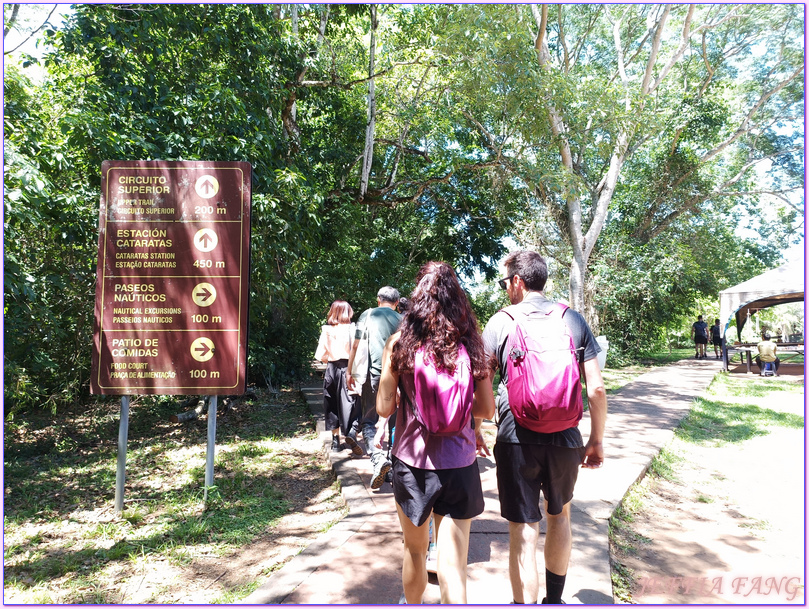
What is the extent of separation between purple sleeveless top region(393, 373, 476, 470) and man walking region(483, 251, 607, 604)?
1.03ft

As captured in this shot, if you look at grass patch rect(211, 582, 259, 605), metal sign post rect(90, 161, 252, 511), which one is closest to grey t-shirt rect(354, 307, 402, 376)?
metal sign post rect(90, 161, 252, 511)

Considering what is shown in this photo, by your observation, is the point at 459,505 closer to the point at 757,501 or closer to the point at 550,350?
the point at 550,350

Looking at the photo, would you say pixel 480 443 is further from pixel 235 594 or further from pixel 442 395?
pixel 235 594

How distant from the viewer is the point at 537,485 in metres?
2.70

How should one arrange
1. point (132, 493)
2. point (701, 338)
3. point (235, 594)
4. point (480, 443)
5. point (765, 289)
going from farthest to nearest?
point (701, 338), point (765, 289), point (132, 493), point (235, 594), point (480, 443)

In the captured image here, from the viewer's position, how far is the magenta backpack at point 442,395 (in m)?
2.38

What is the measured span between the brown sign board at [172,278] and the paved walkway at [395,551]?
161 centimetres

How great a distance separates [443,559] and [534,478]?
63 cm

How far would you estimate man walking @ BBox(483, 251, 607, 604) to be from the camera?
2.64m

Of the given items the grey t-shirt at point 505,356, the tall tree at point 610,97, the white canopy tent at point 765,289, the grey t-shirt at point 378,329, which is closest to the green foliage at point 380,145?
the tall tree at point 610,97

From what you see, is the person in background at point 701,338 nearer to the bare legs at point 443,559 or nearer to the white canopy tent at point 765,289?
the white canopy tent at point 765,289

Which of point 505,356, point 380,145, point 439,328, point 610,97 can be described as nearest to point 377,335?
point 505,356

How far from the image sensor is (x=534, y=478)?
2688 mm

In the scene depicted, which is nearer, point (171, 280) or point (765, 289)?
point (171, 280)
